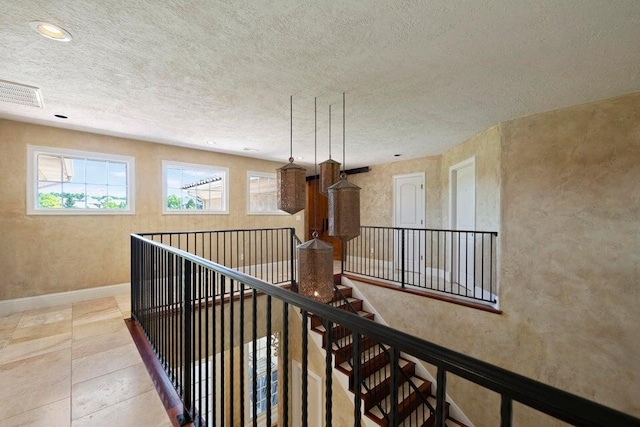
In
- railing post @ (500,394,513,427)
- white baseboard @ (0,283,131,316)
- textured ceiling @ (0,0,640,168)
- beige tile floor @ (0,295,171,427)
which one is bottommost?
beige tile floor @ (0,295,171,427)

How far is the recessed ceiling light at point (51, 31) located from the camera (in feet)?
5.57

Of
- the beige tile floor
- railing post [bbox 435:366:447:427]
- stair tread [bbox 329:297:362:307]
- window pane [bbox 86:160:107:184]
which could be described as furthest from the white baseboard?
railing post [bbox 435:366:447:427]

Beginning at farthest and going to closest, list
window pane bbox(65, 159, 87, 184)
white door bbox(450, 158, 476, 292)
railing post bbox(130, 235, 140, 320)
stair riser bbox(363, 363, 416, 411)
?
white door bbox(450, 158, 476, 292) < window pane bbox(65, 159, 87, 184) < stair riser bbox(363, 363, 416, 411) < railing post bbox(130, 235, 140, 320)

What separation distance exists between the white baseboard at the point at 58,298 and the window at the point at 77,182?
112 cm

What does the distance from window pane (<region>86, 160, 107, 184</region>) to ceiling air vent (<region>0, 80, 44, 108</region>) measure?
3.97ft

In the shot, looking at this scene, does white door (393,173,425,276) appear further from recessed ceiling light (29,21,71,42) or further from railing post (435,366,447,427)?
recessed ceiling light (29,21,71,42)

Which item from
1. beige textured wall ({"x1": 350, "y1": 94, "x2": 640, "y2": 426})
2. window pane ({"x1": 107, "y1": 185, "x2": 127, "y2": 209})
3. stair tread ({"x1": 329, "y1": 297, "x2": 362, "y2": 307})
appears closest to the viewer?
beige textured wall ({"x1": 350, "y1": 94, "x2": 640, "y2": 426})

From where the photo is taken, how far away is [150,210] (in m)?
4.51

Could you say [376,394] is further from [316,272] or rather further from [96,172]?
[96,172]

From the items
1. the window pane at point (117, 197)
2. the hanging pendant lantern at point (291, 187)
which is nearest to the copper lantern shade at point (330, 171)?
the hanging pendant lantern at point (291, 187)

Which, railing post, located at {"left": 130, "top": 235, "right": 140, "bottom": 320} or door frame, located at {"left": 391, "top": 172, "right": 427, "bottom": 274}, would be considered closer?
railing post, located at {"left": 130, "top": 235, "right": 140, "bottom": 320}

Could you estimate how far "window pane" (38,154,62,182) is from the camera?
146 inches

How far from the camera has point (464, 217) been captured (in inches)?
182

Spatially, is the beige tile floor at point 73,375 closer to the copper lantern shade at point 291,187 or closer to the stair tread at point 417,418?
the copper lantern shade at point 291,187
